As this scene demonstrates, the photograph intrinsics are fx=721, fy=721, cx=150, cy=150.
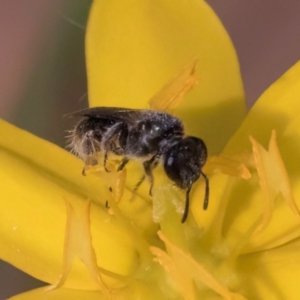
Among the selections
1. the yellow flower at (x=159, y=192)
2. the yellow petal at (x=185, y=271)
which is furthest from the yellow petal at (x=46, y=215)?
the yellow petal at (x=185, y=271)

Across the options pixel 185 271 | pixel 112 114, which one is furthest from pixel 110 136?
pixel 185 271

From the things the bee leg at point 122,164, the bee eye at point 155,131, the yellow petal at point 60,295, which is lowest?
the yellow petal at point 60,295

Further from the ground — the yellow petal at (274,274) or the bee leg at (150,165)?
the bee leg at (150,165)

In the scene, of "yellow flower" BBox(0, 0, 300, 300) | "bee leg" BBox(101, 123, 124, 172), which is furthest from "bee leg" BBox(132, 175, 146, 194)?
"bee leg" BBox(101, 123, 124, 172)

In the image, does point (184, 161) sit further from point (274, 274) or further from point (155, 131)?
point (274, 274)

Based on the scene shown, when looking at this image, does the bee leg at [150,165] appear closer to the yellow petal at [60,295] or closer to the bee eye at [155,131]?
the bee eye at [155,131]

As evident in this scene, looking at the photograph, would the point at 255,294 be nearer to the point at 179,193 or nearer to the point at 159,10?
the point at 179,193
